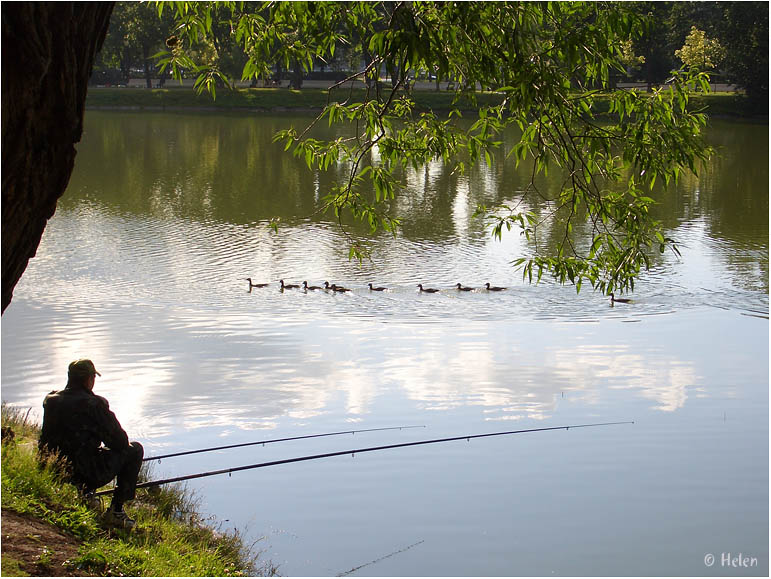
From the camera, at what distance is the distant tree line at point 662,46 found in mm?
50312

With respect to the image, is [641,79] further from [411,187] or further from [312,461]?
[312,461]

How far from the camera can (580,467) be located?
796 centimetres

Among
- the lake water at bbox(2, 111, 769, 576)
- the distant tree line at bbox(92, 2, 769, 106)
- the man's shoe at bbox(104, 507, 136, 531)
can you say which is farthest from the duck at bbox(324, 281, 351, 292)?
the distant tree line at bbox(92, 2, 769, 106)

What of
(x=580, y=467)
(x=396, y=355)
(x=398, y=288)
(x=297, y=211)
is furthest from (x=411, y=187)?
(x=580, y=467)

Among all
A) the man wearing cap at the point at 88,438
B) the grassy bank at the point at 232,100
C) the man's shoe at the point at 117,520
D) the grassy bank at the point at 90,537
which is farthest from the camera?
the grassy bank at the point at 232,100

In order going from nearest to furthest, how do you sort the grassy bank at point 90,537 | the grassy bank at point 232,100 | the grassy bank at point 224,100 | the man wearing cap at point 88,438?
the grassy bank at point 90,537 → the man wearing cap at point 88,438 → the grassy bank at point 232,100 → the grassy bank at point 224,100

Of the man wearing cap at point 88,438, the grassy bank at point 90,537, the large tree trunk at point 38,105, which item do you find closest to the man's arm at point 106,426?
the man wearing cap at point 88,438

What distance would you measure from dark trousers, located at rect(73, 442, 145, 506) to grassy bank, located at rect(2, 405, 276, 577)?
0.12m

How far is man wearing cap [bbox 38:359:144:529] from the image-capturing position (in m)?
5.41

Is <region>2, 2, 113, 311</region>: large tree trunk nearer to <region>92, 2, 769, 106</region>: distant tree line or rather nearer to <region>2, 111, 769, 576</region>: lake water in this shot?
<region>2, 111, 769, 576</region>: lake water

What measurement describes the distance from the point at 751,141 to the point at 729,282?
2634cm

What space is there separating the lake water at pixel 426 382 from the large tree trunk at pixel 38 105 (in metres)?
3.70

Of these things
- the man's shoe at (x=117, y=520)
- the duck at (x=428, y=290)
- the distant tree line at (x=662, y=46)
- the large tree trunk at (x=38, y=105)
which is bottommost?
the duck at (x=428, y=290)

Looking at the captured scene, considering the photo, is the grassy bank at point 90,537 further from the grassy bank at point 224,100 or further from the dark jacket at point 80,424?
the grassy bank at point 224,100
